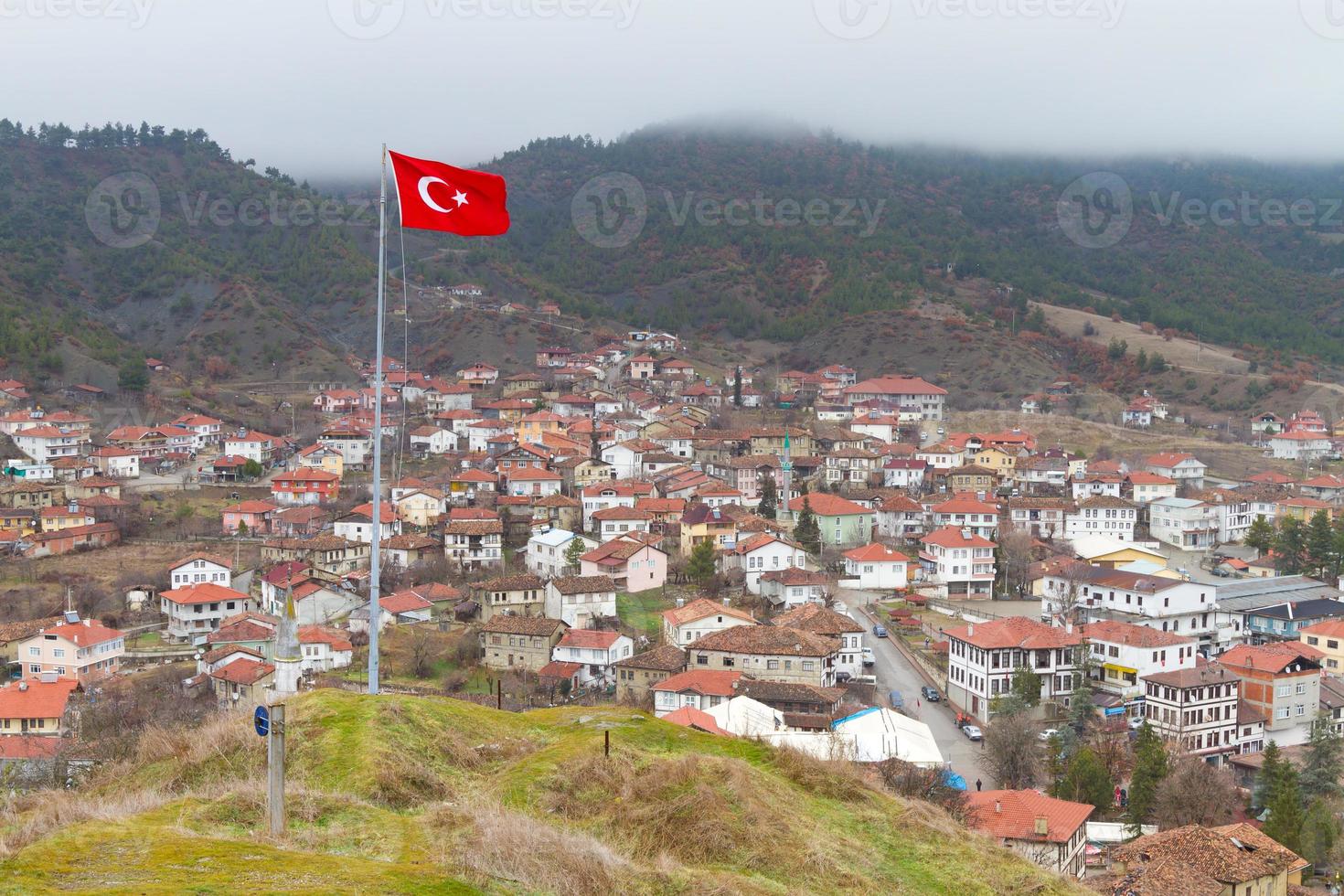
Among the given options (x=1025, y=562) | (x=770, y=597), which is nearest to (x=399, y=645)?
(x=770, y=597)

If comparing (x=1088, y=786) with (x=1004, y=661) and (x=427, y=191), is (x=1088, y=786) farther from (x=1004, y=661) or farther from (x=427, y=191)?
(x=427, y=191)

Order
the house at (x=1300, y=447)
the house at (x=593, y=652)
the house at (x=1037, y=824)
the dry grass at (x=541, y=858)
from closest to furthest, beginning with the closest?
the dry grass at (x=541, y=858) < the house at (x=1037, y=824) < the house at (x=593, y=652) < the house at (x=1300, y=447)

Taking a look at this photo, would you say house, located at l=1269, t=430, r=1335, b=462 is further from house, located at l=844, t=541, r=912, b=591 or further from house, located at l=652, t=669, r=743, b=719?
house, located at l=652, t=669, r=743, b=719

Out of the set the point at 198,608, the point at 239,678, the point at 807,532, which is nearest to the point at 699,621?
the point at 239,678

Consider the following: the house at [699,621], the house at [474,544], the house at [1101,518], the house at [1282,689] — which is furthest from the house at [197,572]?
the house at [1101,518]

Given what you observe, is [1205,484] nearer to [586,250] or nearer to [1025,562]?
[1025,562]

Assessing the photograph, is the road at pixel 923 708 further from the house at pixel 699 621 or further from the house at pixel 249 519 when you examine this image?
the house at pixel 249 519
